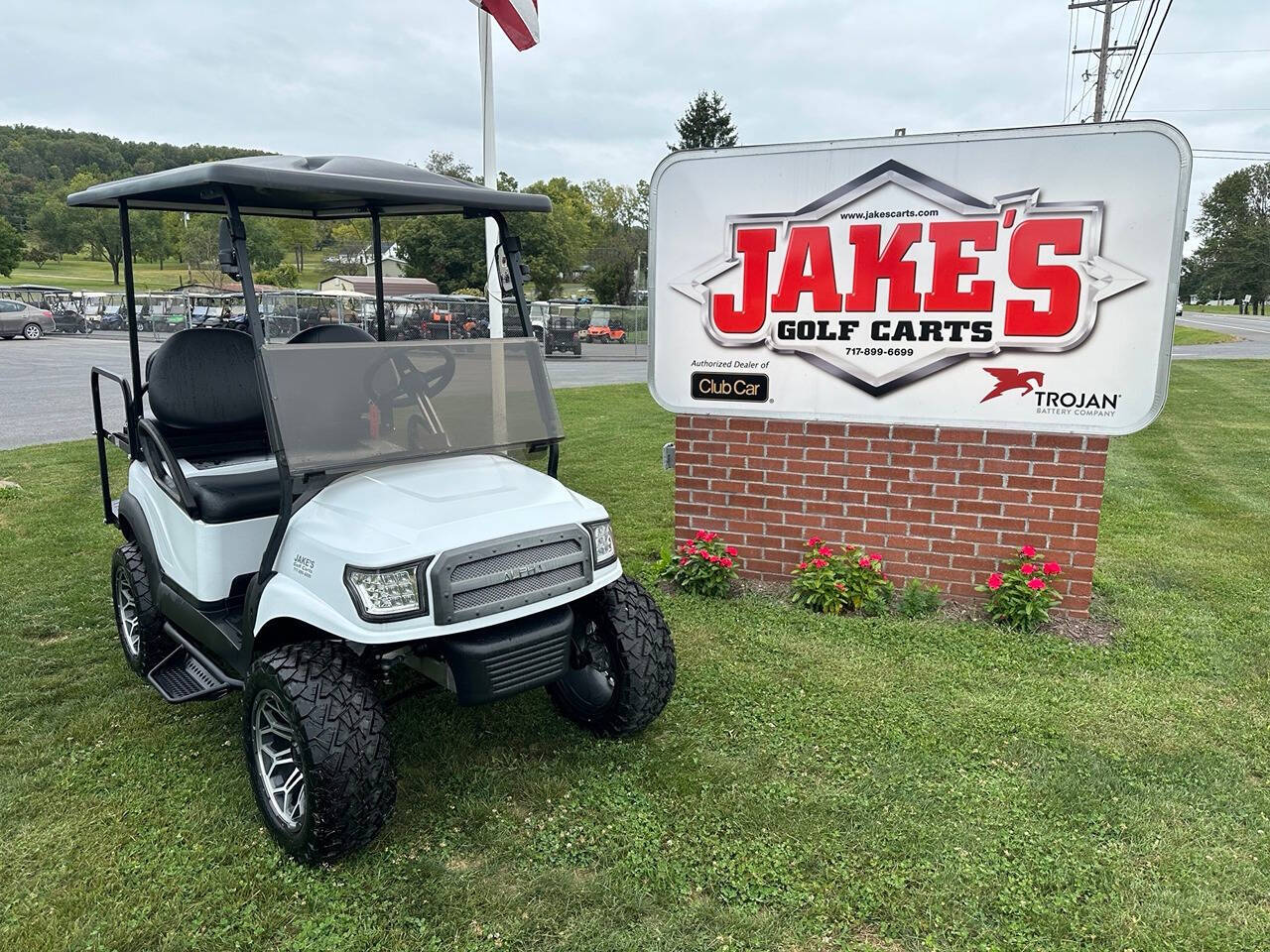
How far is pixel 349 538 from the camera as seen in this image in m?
2.86

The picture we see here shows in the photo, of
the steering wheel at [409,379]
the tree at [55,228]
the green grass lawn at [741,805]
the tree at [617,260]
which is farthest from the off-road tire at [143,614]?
the tree at [55,228]

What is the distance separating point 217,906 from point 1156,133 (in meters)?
5.14

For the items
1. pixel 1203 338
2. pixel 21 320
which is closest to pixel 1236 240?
pixel 1203 338

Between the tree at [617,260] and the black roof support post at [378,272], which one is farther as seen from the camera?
the tree at [617,260]

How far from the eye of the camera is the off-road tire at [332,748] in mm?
2703

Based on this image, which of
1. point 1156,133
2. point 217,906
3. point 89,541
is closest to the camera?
point 217,906

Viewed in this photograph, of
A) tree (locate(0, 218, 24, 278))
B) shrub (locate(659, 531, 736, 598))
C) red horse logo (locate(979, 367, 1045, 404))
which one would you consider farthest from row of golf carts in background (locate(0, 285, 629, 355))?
tree (locate(0, 218, 24, 278))

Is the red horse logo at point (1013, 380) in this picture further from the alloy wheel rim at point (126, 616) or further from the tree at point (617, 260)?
the tree at point (617, 260)

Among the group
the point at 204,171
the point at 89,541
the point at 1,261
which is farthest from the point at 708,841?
the point at 1,261

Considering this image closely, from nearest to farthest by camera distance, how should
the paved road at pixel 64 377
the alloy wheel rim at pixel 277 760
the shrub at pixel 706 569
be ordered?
the alloy wheel rim at pixel 277 760 < the shrub at pixel 706 569 < the paved road at pixel 64 377

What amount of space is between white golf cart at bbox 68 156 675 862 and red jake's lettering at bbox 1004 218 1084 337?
2611 mm

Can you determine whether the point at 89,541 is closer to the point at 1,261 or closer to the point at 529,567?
the point at 529,567

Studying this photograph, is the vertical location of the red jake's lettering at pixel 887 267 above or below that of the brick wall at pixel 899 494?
above

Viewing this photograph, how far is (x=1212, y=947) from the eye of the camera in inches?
99.2
